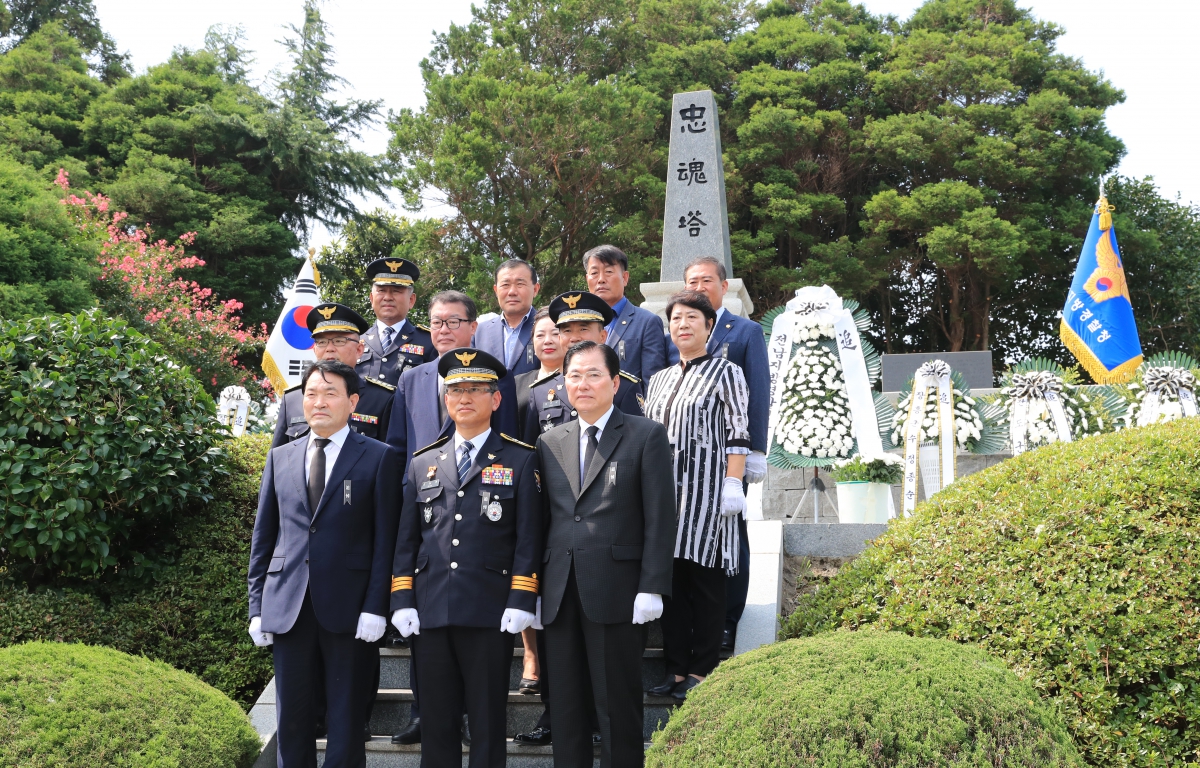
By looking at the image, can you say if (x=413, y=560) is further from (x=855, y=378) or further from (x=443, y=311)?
(x=855, y=378)

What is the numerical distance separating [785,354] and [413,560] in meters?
4.95

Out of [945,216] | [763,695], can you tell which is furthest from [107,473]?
[945,216]

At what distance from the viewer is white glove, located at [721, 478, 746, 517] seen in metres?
4.08

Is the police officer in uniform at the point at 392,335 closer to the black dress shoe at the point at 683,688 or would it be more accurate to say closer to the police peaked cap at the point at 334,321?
the police peaked cap at the point at 334,321

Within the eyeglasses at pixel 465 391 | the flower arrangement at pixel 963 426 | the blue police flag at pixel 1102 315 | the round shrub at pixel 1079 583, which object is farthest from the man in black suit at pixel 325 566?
the blue police flag at pixel 1102 315

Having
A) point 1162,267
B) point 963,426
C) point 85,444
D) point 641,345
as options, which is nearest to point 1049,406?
point 963,426

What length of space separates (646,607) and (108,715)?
1988 mm

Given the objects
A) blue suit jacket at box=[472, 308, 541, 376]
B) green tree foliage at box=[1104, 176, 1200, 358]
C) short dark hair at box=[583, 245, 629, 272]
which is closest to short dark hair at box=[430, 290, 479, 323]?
blue suit jacket at box=[472, 308, 541, 376]

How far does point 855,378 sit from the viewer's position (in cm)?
777

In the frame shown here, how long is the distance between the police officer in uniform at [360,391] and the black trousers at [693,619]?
1623 millimetres

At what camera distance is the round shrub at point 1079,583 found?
3.20 meters

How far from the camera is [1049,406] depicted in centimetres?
815

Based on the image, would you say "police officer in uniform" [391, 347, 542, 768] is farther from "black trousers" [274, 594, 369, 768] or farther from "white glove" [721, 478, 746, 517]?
"white glove" [721, 478, 746, 517]

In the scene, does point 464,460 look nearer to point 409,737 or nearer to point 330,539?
point 330,539
